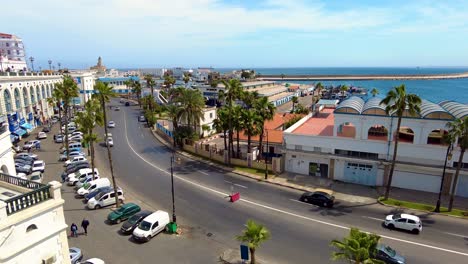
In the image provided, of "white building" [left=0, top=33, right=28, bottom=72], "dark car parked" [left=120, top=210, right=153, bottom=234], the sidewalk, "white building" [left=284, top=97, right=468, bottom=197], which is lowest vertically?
the sidewalk

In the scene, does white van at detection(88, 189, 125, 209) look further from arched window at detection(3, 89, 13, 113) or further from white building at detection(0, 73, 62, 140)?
arched window at detection(3, 89, 13, 113)

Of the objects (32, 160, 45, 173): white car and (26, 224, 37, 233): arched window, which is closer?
(26, 224, 37, 233): arched window

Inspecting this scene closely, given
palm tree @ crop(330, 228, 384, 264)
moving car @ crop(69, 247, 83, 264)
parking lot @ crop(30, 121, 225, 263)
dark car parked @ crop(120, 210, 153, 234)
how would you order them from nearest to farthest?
1. palm tree @ crop(330, 228, 384, 264)
2. moving car @ crop(69, 247, 83, 264)
3. parking lot @ crop(30, 121, 225, 263)
4. dark car parked @ crop(120, 210, 153, 234)

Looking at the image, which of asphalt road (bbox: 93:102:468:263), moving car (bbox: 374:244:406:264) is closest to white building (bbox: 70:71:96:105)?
asphalt road (bbox: 93:102:468:263)

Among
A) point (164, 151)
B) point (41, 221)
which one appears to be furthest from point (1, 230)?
point (164, 151)

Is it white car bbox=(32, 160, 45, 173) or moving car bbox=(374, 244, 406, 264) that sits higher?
moving car bbox=(374, 244, 406, 264)

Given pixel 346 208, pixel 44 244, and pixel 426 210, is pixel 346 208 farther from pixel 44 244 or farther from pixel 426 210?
pixel 44 244

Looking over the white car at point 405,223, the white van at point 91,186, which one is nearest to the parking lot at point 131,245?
the white van at point 91,186
